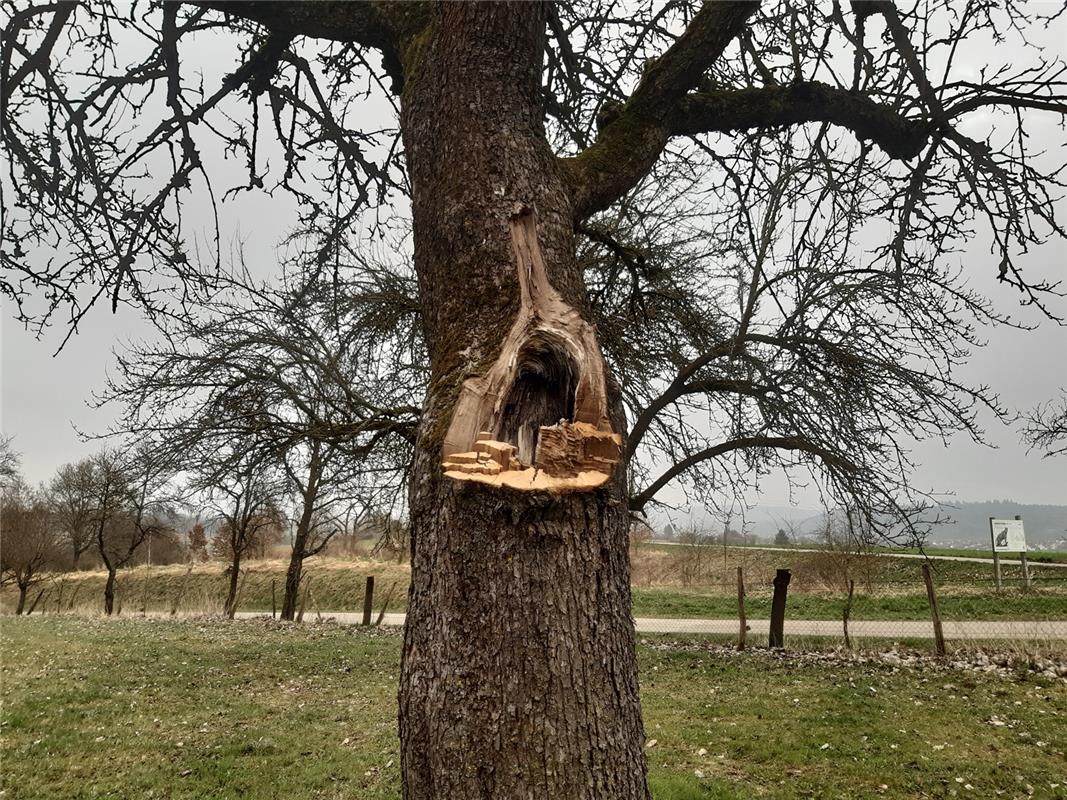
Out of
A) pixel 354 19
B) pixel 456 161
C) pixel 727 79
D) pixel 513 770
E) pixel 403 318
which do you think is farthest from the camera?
pixel 403 318

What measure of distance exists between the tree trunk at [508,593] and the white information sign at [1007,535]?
18.3 metres

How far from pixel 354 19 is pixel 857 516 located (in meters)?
6.91

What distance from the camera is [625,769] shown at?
1.83 meters

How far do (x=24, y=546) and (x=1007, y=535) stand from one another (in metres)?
31.1

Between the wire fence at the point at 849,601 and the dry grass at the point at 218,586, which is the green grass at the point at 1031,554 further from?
the dry grass at the point at 218,586

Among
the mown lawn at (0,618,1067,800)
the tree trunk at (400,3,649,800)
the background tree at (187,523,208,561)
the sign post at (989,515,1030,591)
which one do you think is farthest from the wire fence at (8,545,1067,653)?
the tree trunk at (400,3,649,800)

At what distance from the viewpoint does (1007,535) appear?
16.5 m

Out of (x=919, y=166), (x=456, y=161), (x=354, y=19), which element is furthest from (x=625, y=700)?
(x=919, y=166)

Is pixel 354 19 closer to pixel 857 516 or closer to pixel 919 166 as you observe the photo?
pixel 919 166

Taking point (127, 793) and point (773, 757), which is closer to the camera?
point (127, 793)

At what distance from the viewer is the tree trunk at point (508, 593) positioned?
174 cm

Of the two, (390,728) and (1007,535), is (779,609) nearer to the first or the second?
(390,728)

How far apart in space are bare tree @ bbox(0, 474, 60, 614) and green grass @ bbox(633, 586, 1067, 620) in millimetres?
21734

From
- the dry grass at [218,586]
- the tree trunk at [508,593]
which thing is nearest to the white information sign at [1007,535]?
the dry grass at [218,586]
